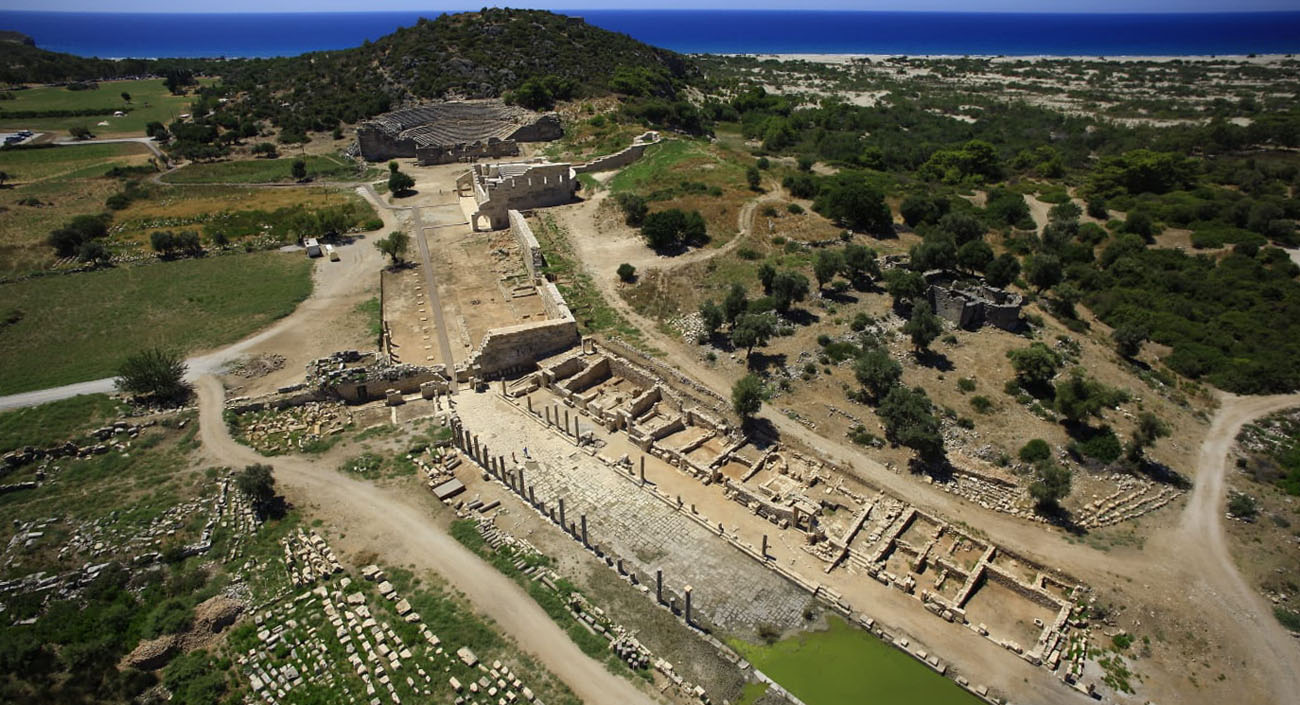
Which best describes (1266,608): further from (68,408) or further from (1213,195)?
(1213,195)

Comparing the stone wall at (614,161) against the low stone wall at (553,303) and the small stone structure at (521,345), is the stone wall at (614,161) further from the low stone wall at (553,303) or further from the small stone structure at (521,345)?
the small stone structure at (521,345)

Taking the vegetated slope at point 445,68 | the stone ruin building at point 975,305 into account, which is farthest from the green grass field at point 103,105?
the stone ruin building at point 975,305

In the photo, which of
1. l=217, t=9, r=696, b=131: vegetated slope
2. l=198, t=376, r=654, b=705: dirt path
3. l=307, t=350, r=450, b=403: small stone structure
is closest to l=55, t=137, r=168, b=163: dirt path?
l=217, t=9, r=696, b=131: vegetated slope

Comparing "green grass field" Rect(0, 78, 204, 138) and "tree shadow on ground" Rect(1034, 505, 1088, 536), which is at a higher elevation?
"green grass field" Rect(0, 78, 204, 138)

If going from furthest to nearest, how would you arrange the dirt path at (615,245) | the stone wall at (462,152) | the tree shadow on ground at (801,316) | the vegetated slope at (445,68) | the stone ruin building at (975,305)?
the vegetated slope at (445,68) < the stone wall at (462,152) < the dirt path at (615,245) < the tree shadow on ground at (801,316) < the stone ruin building at (975,305)

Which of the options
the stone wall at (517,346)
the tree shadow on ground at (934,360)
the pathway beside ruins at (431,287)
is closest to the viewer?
the stone wall at (517,346)

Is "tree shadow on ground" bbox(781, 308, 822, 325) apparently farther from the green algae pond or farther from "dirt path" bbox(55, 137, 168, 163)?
"dirt path" bbox(55, 137, 168, 163)

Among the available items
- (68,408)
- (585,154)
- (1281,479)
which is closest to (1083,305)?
(1281,479)
